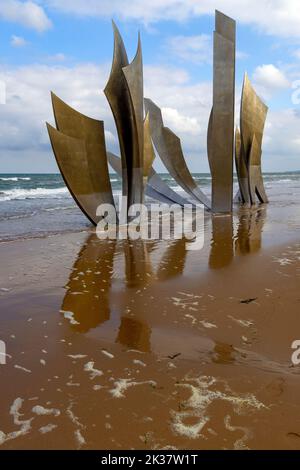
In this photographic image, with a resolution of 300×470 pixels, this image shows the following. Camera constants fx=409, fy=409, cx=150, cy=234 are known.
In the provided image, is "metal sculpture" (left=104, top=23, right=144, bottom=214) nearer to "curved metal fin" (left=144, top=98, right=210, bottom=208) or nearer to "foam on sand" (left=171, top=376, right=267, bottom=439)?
"curved metal fin" (left=144, top=98, right=210, bottom=208)

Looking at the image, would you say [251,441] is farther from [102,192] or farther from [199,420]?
[102,192]

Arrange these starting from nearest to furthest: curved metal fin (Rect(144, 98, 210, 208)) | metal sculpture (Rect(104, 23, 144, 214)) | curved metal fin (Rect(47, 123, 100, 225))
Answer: curved metal fin (Rect(47, 123, 100, 225)) < metal sculpture (Rect(104, 23, 144, 214)) < curved metal fin (Rect(144, 98, 210, 208))

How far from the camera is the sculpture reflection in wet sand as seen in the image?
7379 millimetres

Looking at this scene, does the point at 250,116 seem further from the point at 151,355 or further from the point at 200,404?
the point at 200,404

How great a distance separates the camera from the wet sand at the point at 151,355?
5.57 feet

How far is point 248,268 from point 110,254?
197 centimetres

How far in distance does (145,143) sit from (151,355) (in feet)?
26.0

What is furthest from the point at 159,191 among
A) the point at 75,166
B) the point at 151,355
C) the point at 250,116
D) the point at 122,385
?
the point at 122,385

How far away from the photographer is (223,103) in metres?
9.59

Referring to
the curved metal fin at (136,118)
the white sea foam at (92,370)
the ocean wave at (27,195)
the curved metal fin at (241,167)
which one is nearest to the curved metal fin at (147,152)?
the curved metal fin at (136,118)

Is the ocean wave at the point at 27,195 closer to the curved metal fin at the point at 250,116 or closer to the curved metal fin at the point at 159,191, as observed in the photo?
the curved metal fin at the point at 159,191

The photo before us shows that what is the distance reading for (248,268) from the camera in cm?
443

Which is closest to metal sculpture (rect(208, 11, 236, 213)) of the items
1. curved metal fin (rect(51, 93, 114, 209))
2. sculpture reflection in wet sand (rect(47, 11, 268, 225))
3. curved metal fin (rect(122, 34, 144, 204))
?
sculpture reflection in wet sand (rect(47, 11, 268, 225))

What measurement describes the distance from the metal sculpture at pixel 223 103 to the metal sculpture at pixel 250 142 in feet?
4.22
